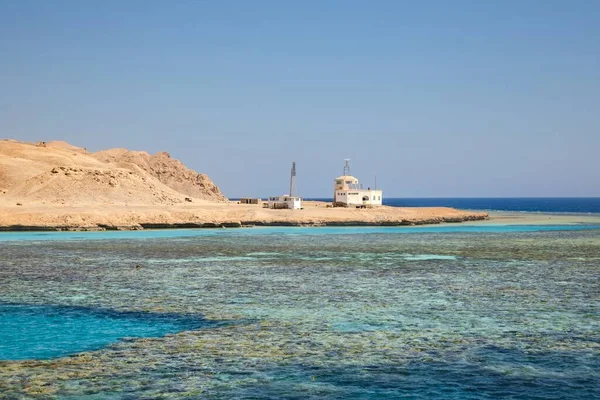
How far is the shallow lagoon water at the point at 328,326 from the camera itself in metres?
13.1

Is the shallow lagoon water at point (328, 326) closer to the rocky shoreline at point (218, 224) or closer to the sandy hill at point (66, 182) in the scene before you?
the rocky shoreline at point (218, 224)

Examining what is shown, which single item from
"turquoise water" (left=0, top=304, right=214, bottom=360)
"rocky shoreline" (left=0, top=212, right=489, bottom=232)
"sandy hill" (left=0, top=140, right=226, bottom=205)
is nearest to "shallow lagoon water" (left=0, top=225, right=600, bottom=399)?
"turquoise water" (left=0, top=304, right=214, bottom=360)

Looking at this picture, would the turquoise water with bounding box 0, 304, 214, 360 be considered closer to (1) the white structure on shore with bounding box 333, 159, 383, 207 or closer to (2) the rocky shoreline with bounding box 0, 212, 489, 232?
(2) the rocky shoreline with bounding box 0, 212, 489, 232

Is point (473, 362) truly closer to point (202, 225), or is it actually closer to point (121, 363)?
point (121, 363)

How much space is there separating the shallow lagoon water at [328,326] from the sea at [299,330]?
6 centimetres

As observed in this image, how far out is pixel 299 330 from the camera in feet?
59.3

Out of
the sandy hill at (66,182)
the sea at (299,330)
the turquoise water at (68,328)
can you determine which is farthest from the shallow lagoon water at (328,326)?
the sandy hill at (66,182)

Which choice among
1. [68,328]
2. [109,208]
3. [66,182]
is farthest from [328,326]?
[66,182]

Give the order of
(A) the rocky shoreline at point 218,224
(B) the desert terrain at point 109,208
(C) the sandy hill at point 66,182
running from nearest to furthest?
(A) the rocky shoreline at point 218,224
(B) the desert terrain at point 109,208
(C) the sandy hill at point 66,182

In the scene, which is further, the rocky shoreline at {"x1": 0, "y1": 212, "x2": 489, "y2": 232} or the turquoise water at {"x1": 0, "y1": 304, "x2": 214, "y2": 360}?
the rocky shoreline at {"x1": 0, "y1": 212, "x2": 489, "y2": 232}

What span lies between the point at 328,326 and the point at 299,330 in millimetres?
993

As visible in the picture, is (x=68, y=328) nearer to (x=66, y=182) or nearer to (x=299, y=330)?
(x=299, y=330)

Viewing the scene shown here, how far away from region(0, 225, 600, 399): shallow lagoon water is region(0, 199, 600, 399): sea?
0.21 feet

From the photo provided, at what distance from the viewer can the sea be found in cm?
1305
